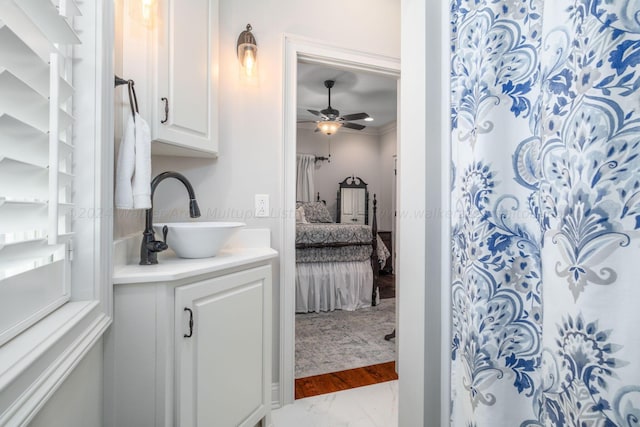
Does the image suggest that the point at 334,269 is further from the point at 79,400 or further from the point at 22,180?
the point at 22,180

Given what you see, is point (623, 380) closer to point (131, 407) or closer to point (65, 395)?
point (65, 395)

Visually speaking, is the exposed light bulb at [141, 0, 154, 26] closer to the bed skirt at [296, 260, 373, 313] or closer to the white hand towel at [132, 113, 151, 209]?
the white hand towel at [132, 113, 151, 209]

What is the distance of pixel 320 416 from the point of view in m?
1.69

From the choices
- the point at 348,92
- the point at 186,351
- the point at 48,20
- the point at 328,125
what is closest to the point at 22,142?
the point at 48,20

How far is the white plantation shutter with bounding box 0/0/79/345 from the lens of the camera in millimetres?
513

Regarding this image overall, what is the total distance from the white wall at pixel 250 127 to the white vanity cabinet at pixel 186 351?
47 centimetres

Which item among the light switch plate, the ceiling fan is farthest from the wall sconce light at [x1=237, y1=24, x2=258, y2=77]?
the ceiling fan

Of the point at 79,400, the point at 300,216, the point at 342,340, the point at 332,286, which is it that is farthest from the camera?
the point at 300,216

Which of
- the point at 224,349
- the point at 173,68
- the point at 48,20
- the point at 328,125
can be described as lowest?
the point at 224,349

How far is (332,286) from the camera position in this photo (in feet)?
11.8

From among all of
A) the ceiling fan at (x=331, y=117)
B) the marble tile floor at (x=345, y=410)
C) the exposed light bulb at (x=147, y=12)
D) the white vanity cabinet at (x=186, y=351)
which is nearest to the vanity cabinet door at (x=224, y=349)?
the white vanity cabinet at (x=186, y=351)

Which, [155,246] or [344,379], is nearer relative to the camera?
[155,246]

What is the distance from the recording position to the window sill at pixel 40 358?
481mm

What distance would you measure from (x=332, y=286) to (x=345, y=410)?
6.12ft
